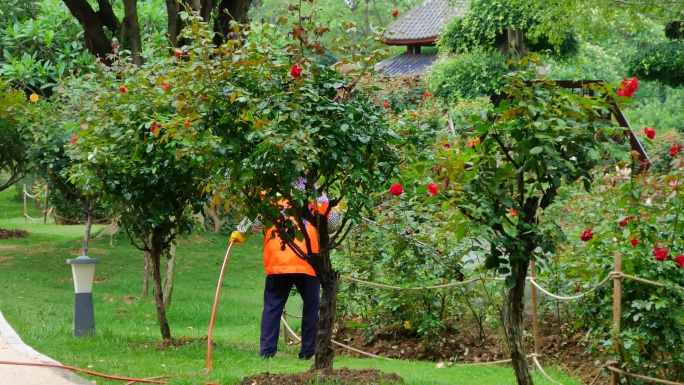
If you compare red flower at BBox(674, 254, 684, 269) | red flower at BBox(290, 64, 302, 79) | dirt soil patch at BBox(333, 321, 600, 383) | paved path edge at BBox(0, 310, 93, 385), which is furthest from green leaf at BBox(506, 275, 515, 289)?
paved path edge at BBox(0, 310, 93, 385)

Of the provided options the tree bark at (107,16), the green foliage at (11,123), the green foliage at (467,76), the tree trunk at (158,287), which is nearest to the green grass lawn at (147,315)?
the tree trunk at (158,287)

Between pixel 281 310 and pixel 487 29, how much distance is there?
18.1m

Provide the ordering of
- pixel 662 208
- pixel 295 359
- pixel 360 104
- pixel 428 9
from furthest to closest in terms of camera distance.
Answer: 1. pixel 428 9
2. pixel 295 359
3. pixel 662 208
4. pixel 360 104

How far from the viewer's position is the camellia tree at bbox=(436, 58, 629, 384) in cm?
448

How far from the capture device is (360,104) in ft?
17.9

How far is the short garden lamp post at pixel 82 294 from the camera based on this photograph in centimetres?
888

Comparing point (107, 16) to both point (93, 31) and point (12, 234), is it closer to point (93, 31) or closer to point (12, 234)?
point (93, 31)

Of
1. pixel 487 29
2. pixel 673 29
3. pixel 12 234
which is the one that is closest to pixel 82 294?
pixel 673 29

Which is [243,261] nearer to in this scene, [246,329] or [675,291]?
[246,329]

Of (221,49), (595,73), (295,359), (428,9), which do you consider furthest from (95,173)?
(595,73)

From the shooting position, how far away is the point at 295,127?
5211 mm

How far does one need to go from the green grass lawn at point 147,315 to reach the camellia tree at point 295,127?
1534mm

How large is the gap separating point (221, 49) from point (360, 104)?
923mm

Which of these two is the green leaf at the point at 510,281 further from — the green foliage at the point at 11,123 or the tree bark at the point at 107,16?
the green foliage at the point at 11,123
